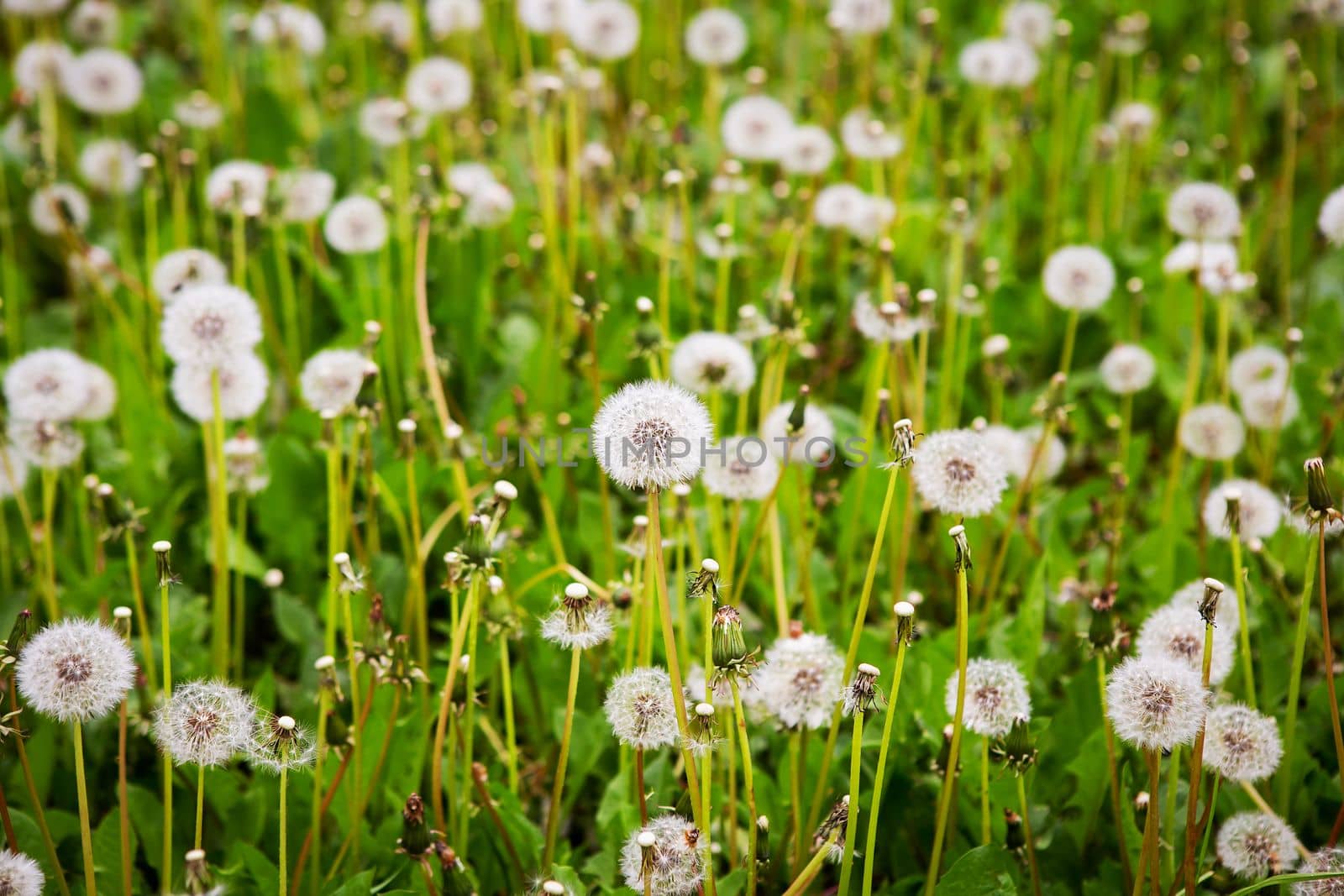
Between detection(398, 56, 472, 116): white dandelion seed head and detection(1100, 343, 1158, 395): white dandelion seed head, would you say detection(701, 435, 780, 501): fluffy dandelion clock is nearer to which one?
detection(1100, 343, 1158, 395): white dandelion seed head

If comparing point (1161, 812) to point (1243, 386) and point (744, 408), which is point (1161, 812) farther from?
point (1243, 386)

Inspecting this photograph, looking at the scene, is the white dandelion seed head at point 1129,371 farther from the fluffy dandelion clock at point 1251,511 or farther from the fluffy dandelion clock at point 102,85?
the fluffy dandelion clock at point 102,85

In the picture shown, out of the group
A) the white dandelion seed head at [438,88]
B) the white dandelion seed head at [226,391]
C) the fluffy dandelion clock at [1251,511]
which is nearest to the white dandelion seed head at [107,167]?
the white dandelion seed head at [438,88]

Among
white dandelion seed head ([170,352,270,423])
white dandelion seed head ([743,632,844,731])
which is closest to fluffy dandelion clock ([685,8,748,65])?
white dandelion seed head ([170,352,270,423])

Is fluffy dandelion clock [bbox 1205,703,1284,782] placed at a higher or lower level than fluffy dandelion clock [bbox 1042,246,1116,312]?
lower

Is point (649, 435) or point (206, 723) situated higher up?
point (649, 435)

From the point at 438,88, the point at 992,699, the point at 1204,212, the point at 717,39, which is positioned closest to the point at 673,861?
the point at 992,699

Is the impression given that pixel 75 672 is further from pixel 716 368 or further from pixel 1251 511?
pixel 1251 511
